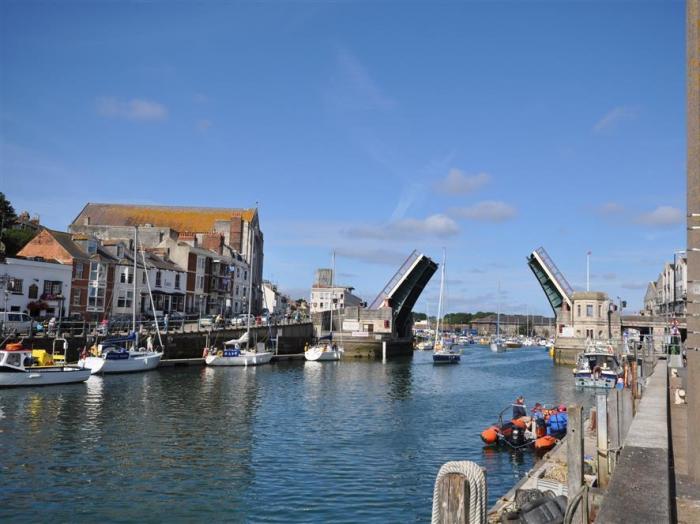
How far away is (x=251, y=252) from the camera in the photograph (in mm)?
85438

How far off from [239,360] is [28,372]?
20.1 m

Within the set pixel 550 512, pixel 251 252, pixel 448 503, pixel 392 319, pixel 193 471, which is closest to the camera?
pixel 448 503

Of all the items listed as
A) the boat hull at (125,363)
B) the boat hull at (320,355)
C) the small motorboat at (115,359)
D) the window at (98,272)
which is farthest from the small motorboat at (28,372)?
the boat hull at (320,355)

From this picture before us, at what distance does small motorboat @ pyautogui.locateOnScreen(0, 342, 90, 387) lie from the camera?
3131 cm

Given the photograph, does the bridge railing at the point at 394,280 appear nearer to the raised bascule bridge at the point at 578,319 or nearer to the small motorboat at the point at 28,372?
the raised bascule bridge at the point at 578,319

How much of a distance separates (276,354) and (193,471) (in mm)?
46488

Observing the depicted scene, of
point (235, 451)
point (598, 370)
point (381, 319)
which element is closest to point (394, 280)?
point (381, 319)

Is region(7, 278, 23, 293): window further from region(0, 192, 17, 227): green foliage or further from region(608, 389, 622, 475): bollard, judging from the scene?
region(608, 389, 622, 475): bollard

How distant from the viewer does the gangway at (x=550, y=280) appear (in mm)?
57547

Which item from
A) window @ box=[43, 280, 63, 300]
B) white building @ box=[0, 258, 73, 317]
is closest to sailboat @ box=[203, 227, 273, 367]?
white building @ box=[0, 258, 73, 317]

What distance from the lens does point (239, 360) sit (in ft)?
165

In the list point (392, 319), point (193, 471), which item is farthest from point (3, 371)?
point (392, 319)

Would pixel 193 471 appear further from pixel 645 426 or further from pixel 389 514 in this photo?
pixel 645 426

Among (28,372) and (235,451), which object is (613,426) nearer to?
(235,451)
